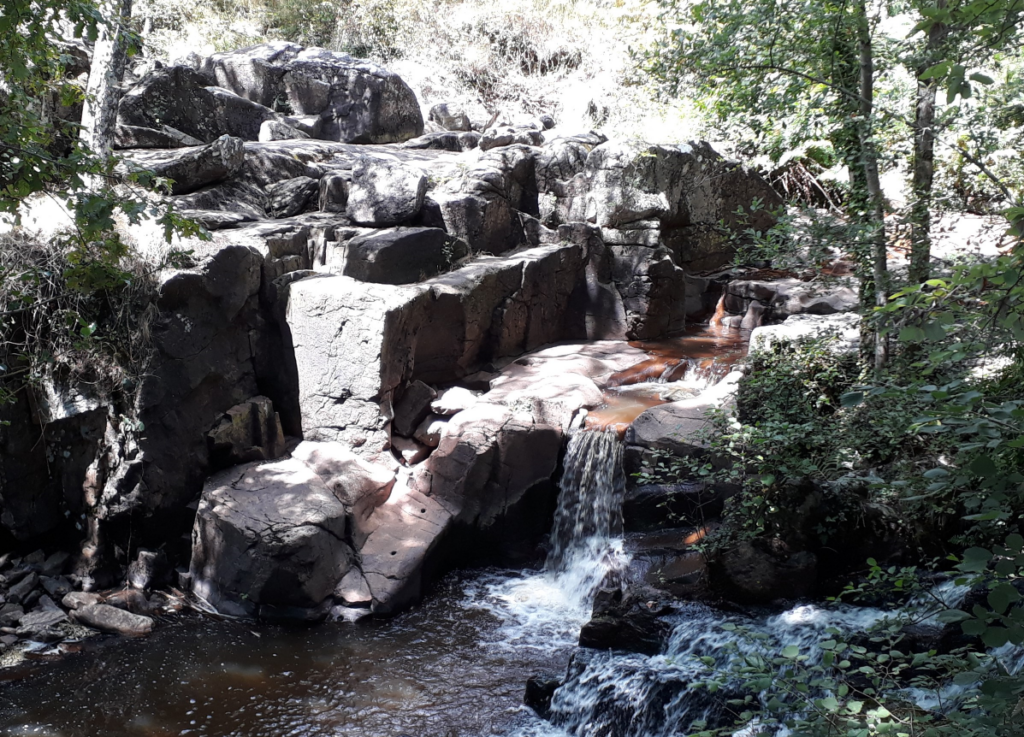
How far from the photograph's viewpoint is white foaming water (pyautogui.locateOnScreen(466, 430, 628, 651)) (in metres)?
6.42

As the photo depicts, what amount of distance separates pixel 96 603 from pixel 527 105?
1437cm

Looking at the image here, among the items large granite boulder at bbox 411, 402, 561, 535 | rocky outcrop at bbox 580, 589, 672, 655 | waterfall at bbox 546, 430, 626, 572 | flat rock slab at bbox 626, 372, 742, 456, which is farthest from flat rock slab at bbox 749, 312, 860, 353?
rocky outcrop at bbox 580, 589, 672, 655

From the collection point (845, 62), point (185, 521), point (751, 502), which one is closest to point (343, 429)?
point (185, 521)

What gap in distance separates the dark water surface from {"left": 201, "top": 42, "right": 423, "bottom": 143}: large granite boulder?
956 centimetres

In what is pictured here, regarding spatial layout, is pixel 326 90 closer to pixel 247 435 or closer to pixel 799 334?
pixel 247 435

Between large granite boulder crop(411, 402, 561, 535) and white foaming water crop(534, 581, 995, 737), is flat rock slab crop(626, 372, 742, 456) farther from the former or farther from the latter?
white foaming water crop(534, 581, 995, 737)

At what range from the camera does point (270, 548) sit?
6.52 metres

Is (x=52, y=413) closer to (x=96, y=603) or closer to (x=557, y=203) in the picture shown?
(x=96, y=603)

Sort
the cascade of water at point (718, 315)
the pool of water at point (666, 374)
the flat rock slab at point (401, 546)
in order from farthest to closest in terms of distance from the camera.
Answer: the cascade of water at point (718, 315), the pool of water at point (666, 374), the flat rock slab at point (401, 546)

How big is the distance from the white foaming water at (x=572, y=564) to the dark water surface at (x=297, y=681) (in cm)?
13

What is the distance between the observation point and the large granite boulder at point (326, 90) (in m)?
13.4

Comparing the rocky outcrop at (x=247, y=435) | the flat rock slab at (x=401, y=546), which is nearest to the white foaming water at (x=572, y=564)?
the flat rock slab at (x=401, y=546)

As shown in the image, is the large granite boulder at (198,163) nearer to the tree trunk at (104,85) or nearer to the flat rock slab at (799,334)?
the tree trunk at (104,85)

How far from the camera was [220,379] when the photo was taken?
762cm
